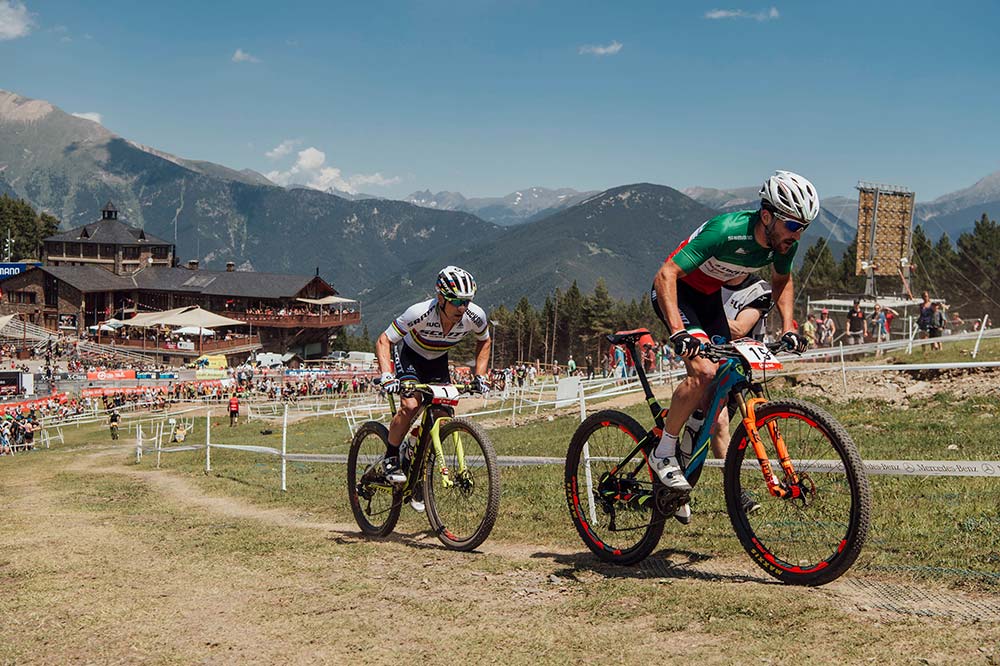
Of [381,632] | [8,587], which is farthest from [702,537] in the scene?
[8,587]

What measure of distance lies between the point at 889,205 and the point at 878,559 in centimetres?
5259

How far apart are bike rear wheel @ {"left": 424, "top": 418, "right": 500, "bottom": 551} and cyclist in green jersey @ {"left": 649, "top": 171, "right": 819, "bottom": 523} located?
1905 mm

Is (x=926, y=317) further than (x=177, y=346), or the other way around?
(x=177, y=346)

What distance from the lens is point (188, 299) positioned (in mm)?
106000

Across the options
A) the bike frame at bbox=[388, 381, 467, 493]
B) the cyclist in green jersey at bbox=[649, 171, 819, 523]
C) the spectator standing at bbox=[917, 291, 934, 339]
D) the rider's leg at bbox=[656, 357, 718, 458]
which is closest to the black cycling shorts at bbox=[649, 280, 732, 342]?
the cyclist in green jersey at bbox=[649, 171, 819, 523]

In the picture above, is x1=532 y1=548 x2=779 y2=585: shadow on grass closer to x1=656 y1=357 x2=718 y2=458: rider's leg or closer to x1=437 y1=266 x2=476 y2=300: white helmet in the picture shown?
x1=656 y1=357 x2=718 y2=458: rider's leg

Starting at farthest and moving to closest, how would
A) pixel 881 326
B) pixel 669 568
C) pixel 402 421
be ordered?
1. pixel 881 326
2. pixel 402 421
3. pixel 669 568

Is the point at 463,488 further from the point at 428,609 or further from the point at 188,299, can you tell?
the point at 188,299

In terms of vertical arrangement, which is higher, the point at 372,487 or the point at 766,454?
the point at 766,454

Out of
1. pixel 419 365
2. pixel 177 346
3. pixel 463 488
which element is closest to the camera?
pixel 463 488

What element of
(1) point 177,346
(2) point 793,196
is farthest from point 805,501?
(1) point 177,346

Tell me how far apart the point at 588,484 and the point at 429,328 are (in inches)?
103

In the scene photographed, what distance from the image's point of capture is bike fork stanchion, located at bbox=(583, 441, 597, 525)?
272 inches

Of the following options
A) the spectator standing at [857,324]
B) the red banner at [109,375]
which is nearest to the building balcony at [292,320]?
the red banner at [109,375]
